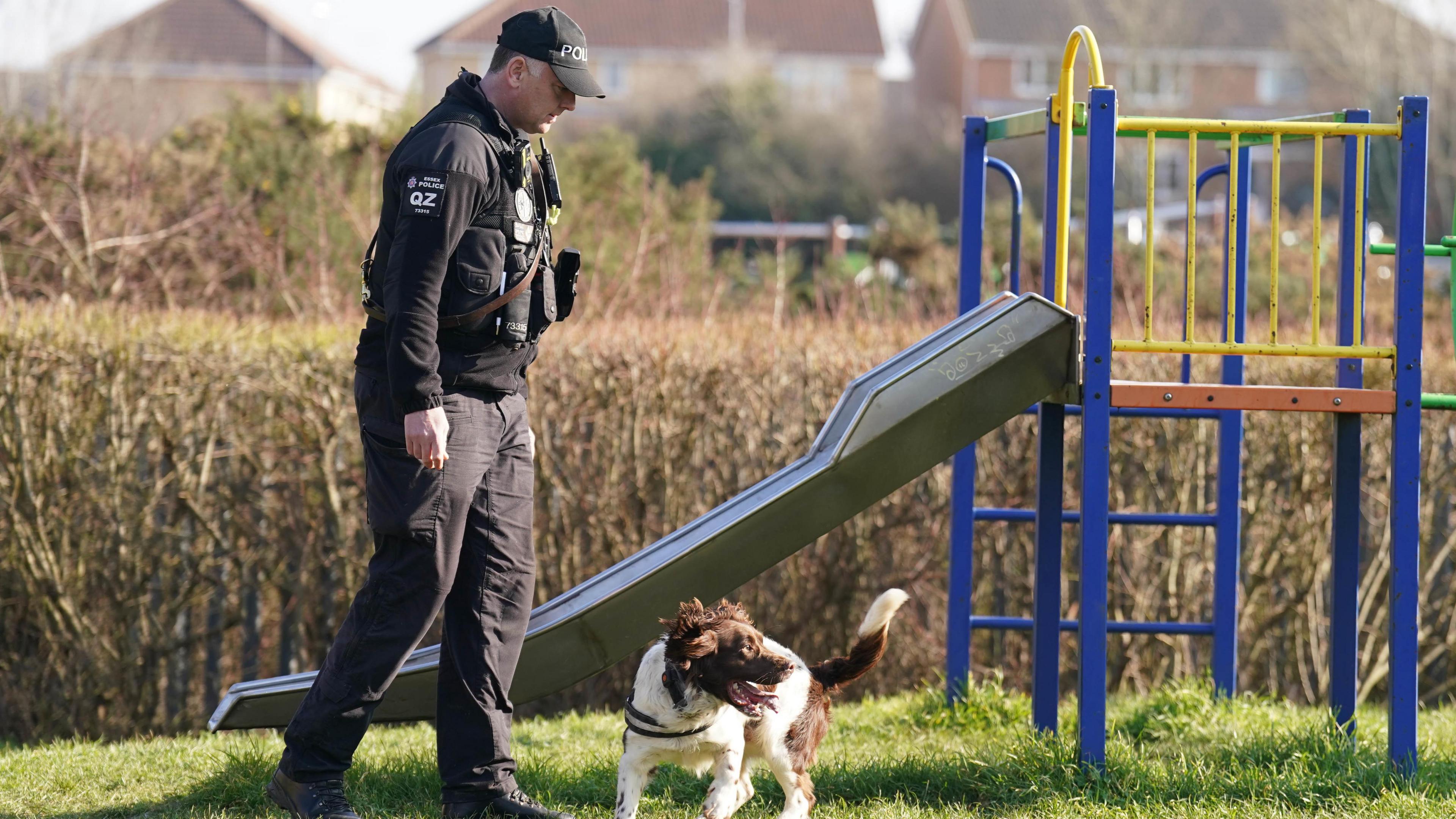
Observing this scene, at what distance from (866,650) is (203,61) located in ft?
144

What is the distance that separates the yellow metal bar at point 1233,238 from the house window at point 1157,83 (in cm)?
3562

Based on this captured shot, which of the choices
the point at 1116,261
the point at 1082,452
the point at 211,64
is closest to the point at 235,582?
the point at 1082,452

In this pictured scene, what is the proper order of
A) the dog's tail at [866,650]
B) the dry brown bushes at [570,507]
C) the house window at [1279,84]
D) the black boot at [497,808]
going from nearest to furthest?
the black boot at [497,808]
the dog's tail at [866,650]
the dry brown bushes at [570,507]
the house window at [1279,84]

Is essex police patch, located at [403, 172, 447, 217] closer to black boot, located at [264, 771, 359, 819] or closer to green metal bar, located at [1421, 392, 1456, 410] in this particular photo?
black boot, located at [264, 771, 359, 819]

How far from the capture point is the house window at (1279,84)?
43.9 metres

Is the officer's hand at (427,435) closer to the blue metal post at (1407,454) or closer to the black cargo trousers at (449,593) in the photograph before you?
the black cargo trousers at (449,593)

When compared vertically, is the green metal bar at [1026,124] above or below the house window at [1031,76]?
below

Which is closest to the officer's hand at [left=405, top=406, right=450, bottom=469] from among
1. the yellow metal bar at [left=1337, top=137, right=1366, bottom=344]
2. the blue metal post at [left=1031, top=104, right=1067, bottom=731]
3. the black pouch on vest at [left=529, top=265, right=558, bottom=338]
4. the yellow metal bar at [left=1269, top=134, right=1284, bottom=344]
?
the black pouch on vest at [left=529, top=265, right=558, bottom=338]

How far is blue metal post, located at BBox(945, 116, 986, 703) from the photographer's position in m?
5.04

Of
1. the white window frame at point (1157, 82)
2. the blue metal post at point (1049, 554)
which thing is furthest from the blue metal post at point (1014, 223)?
the white window frame at point (1157, 82)

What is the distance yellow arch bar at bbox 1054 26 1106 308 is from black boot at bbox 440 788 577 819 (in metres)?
2.18

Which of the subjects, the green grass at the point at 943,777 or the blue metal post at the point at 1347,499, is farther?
the blue metal post at the point at 1347,499

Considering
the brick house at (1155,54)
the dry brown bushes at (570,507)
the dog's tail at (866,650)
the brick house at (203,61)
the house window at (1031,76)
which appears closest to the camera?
the dog's tail at (866,650)

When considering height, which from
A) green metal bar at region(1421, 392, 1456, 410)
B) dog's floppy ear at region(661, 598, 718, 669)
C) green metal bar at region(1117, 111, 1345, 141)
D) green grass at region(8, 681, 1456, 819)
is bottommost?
green grass at region(8, 681, 1456, 819)
